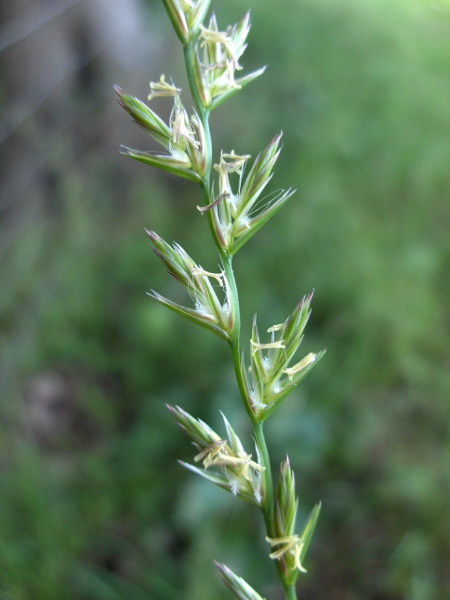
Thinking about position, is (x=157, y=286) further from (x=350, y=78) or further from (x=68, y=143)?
(x=350, y=78)

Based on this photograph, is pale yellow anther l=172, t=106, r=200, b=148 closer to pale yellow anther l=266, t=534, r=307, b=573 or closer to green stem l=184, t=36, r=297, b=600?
green stem l=184, t=36, r=297, b=600

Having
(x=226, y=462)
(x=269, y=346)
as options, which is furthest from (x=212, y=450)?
(x=269, y=346)

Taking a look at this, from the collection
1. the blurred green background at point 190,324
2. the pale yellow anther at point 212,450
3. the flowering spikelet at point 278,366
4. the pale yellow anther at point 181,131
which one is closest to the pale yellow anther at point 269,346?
the flowering spikelet at point 278,366

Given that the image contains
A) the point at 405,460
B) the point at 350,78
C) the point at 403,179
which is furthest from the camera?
the point at 350,78

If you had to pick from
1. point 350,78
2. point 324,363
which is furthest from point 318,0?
point 324,363

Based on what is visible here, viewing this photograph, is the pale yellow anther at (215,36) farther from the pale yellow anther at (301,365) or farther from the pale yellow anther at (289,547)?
the pale yellow anther at (289,547)

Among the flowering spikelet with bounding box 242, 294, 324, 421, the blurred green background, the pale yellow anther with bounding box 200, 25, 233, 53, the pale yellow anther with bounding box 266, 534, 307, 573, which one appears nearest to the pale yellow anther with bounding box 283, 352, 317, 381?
the flowering spikelet with bounding box 242, 294, 324, 421
